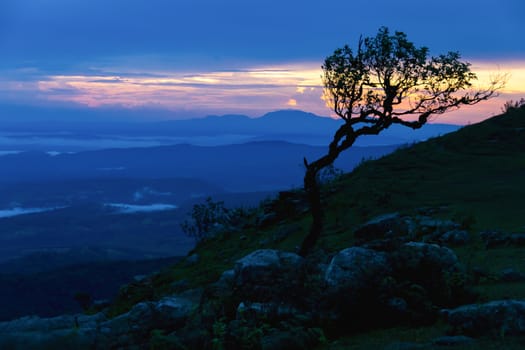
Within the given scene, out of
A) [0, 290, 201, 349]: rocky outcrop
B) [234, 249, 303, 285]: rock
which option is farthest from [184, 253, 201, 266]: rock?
[234, 249, 303, 285]: rock

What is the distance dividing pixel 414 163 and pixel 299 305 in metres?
27.9

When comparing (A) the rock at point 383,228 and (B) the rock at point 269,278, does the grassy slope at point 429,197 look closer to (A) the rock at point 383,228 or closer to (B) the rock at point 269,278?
(A) the rock at point 383,228

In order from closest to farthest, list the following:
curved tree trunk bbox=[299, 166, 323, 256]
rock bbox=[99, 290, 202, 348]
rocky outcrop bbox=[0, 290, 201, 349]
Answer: rocky outcrop bbox=[0, 290, 201, 349]
rock bbox=[99, 290, 202, 348]
curved tree trunk bbox=[299, 166, 323, 256]

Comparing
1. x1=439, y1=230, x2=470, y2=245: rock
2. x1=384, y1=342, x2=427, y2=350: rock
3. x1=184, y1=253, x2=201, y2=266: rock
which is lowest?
x1=184, y1=253, x2=201, y2=266: rock

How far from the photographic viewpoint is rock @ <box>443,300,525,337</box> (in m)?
11.1

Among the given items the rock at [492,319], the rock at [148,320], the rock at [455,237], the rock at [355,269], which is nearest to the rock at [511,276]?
the rock at [355,269]

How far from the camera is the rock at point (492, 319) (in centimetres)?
1106

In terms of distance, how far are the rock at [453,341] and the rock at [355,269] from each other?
265 cm

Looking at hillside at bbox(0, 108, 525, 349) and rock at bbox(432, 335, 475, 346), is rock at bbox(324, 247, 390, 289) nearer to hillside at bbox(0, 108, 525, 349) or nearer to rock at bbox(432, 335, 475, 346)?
hillside at bbox(0, 108, 525, 349)

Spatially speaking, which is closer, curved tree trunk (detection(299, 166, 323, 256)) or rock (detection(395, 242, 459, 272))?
rock (detection(395, 242, 459, 272))

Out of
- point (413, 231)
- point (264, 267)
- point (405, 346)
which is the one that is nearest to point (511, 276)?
point (405, 346)

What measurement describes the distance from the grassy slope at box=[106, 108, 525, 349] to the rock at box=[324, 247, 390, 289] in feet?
15.6

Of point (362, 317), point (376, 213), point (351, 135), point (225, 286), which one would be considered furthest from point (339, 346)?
point (376, 213)

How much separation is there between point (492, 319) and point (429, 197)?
20664 mm
